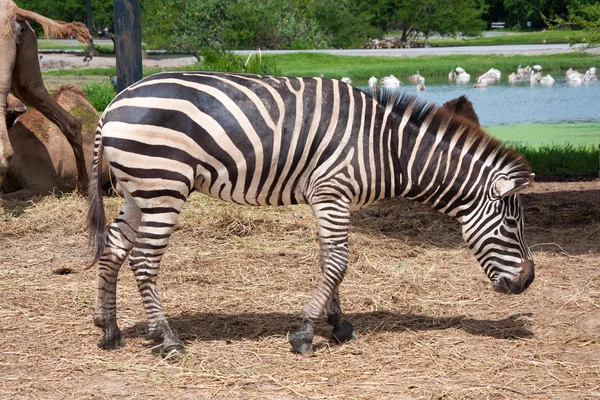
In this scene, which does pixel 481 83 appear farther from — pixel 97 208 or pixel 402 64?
pixel 97 208

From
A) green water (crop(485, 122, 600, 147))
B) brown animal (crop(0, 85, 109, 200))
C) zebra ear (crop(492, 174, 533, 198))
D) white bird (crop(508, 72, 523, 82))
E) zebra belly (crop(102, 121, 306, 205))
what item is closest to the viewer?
zebra belly (crop(102, 121, 306, 205))

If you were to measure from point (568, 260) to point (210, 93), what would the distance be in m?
3.86

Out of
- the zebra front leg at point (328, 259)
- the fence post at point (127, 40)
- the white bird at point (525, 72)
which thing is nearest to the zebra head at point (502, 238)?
the zebra front leg at point (328, 259)

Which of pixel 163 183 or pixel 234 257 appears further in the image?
pixel 234 257

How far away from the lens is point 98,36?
179 ft

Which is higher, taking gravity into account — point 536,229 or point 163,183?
point 163,183

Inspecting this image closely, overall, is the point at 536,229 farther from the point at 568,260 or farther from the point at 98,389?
the point at 98,389

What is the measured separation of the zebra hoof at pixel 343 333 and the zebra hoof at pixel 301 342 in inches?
10.6

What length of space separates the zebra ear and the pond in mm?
12493

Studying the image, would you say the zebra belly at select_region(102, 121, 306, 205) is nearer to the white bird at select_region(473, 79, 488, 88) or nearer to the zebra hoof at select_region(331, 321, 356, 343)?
the zebra hoof at select_region(331, 321, 356, 343)

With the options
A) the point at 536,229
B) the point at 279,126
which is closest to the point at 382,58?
the point at 536,229

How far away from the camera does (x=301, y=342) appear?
477 cm

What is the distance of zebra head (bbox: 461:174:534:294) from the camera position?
4895 millimetres

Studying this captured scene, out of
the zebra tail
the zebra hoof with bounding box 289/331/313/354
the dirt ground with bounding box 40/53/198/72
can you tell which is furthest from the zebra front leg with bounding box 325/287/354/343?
the dirt ground with bounding box 40/53/198/72
